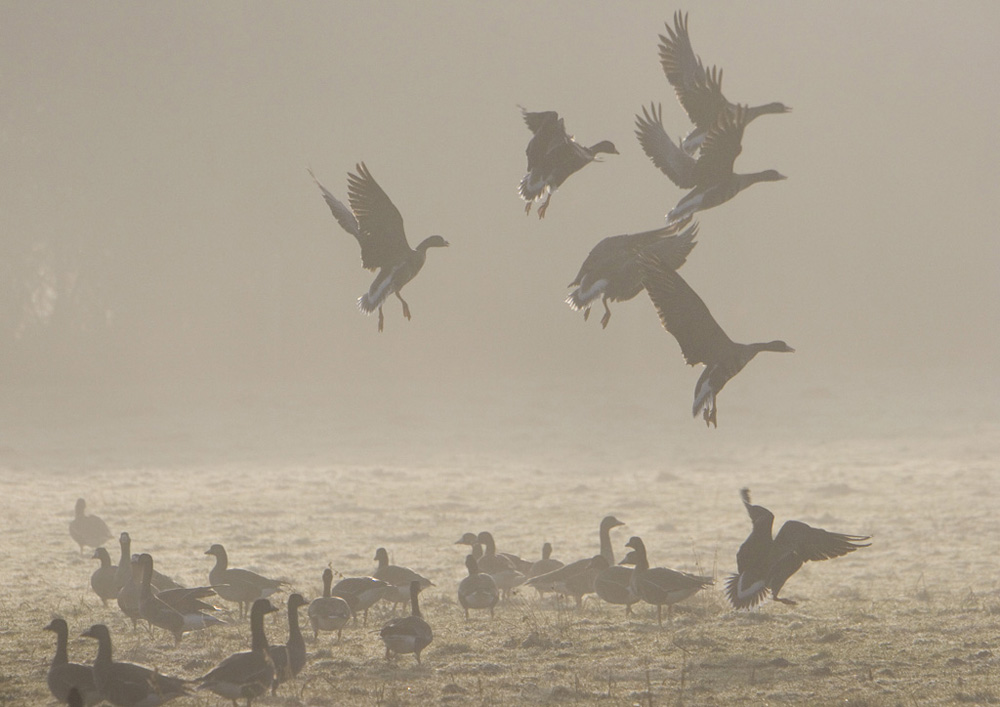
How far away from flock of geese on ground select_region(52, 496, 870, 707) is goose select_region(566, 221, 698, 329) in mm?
2632

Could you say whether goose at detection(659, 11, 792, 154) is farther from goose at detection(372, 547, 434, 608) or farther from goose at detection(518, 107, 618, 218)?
goose at detection(372, 547, 434, 608)

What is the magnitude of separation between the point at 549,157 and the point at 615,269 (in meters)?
1.38

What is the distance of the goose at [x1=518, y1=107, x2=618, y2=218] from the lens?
11.8m

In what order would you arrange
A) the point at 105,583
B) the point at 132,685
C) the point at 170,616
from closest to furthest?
the point at 132,685
the point at 170,616
the point at 105,583

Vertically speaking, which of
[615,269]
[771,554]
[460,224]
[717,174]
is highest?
[460,224]

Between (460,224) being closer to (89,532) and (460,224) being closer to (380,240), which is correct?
(89,532)

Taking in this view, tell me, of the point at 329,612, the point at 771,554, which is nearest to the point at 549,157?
the point at 771,554

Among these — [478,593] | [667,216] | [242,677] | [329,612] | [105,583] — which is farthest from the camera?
[105,583]

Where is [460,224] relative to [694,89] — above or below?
above

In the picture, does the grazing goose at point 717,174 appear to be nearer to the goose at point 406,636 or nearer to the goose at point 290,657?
the goose at point 406,636

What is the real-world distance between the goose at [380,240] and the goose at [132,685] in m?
4.23

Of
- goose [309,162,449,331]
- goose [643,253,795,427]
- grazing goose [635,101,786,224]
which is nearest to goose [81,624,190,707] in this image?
goose [309,162,449,331]

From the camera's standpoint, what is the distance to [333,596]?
15.5m

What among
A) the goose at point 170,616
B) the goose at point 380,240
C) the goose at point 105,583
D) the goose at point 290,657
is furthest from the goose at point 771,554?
the goose at point 105,583
